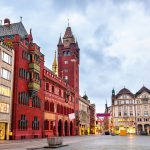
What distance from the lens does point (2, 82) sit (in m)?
50.9

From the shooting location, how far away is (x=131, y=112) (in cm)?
14825

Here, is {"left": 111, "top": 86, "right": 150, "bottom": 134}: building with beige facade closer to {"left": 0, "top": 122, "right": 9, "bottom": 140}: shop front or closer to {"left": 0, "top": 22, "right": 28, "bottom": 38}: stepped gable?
{"left": 0, "top": 22, "right": 28, "bottom": 38}: stepped gable

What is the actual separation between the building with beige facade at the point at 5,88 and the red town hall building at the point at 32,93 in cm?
121

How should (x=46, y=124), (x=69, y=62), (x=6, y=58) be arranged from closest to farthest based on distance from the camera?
(x=6, y=58)
(x=46, y=124)
(x=69, y=62)

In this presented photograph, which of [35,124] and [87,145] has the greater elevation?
[35,124]

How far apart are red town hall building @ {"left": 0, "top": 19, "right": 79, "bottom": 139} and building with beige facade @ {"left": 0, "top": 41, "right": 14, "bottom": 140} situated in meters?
1.21

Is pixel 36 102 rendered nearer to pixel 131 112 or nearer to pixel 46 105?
pixel 46 105

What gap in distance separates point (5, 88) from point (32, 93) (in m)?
9.77

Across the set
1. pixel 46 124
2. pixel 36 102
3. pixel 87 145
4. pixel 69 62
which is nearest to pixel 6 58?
pixel 36 102

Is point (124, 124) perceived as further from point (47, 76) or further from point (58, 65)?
point (47, 76)

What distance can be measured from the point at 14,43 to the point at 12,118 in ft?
49.6

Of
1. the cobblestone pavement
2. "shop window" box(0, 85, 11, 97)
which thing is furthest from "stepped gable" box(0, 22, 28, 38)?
the cobblestone pavement

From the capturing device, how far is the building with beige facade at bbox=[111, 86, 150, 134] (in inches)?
5684

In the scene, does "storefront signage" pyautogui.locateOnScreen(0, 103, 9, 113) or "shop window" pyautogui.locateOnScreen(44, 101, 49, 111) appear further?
"shop window" pyautogui.locateOnScreen(44, 101, 49, 111)
